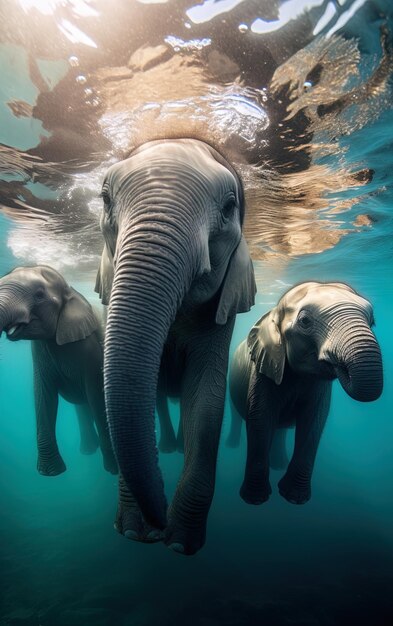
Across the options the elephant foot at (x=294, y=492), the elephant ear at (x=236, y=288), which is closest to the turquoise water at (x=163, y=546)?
the elephant foot at (x=294, y=492)

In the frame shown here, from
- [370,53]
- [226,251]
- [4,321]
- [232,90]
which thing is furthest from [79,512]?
[370,53]

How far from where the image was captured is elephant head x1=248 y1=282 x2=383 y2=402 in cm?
297

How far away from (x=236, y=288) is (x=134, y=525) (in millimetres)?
2114

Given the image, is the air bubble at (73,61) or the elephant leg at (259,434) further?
the air bubble at (73,61)

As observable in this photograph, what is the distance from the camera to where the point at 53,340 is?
5223 mm

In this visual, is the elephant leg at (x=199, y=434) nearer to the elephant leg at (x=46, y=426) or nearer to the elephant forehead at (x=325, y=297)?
the elephant forehead at (x=325, y=297)

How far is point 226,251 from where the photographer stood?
295cm

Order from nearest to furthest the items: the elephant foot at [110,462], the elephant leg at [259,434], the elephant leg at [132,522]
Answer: the elephant leg at [132,522]
the elephant leg at [259,434]
the elephant foot at [110,462]

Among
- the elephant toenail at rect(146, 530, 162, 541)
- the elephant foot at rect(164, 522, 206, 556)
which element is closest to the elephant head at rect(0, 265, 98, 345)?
the elephant toenail at rect(146, 530, 162, 541)

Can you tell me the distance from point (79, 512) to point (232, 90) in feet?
31.5

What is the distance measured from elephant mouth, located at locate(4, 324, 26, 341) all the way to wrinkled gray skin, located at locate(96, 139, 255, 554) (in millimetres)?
1612

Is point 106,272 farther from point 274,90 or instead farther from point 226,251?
point 274,90

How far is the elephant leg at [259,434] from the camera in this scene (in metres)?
4.40

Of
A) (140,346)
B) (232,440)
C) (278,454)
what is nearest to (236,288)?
(140,346)
